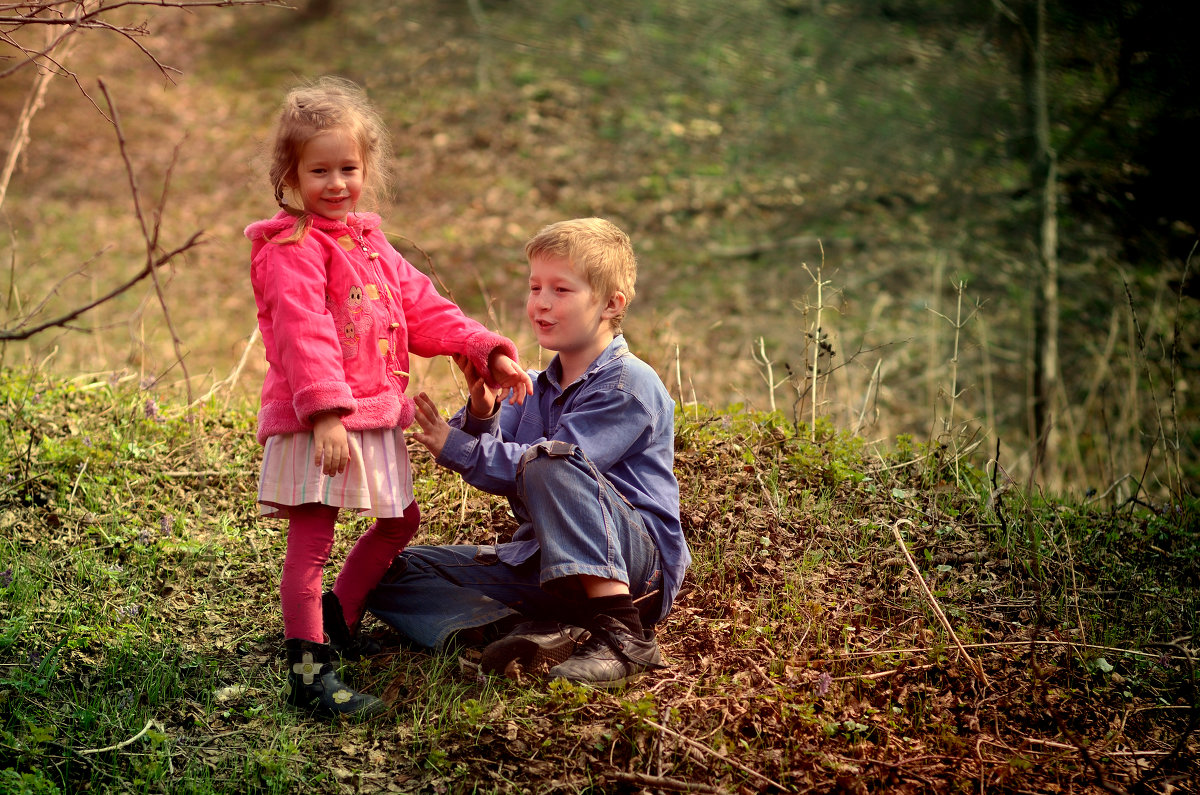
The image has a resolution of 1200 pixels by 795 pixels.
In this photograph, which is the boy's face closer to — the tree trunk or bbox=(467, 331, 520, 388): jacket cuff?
bbox=(467, 331, 520, 388): jacket cuff

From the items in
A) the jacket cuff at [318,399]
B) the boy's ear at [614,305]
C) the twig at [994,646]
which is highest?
the boy's ear at [614,305]

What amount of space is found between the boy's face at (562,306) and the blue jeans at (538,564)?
0.40 m

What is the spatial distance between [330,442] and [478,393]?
550 mm

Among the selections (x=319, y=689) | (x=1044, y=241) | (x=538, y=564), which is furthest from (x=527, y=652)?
(x=1044, y=241)

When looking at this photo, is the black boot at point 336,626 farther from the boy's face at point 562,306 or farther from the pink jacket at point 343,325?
the boy's face at point 562,306

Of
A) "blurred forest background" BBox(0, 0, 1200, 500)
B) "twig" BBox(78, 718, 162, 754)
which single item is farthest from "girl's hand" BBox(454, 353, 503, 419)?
"blurred forest background" BBox(0, 0, 1200, 500)

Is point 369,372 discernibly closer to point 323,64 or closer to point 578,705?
point 578,705

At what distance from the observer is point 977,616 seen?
3.22 m

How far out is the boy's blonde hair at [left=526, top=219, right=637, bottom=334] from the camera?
113 inches

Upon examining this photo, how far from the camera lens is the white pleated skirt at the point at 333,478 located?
254cm

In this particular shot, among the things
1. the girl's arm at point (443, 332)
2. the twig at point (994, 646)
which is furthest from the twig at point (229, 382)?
the twig at point (994, 646)

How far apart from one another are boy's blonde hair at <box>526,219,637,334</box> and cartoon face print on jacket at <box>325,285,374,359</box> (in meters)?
0.55

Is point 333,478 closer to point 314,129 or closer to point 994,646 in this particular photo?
point 314,129

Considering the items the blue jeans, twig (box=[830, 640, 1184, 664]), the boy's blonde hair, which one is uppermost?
the boy's blonde hair
